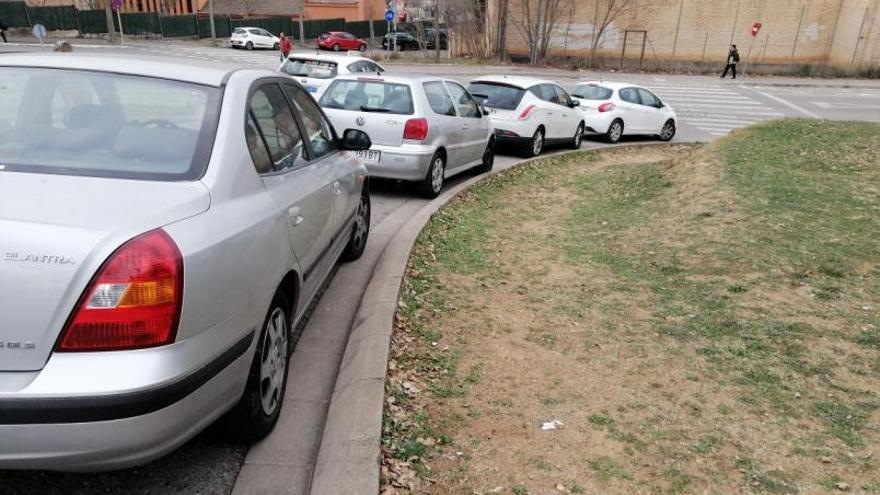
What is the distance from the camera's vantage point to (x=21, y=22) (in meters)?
52.4

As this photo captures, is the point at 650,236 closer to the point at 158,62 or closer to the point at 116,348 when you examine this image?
the point at 158,62

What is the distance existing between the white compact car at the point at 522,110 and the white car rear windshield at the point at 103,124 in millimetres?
9926

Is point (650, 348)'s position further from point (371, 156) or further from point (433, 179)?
point (371, 156)

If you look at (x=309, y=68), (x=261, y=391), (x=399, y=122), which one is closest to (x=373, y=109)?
(x=399, y=122)

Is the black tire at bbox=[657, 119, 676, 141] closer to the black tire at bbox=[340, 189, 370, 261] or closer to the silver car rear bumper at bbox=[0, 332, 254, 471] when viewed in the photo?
the black tire at bbox=[340, 189, 370, 261]

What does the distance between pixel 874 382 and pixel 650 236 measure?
3.18 m

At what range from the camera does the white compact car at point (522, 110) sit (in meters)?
12.6

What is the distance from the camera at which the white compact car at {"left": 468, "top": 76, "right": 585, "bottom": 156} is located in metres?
12.6

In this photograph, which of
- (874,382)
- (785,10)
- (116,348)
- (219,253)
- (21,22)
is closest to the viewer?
(116,348)

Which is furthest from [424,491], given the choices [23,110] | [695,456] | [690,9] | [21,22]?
[21,22]

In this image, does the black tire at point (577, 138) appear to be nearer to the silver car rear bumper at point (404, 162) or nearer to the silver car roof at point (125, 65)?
the silver car rear bumper at point (404, 162)

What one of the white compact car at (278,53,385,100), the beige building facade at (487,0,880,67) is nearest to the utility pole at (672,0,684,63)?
the beige building facade at (487,0,880,67)

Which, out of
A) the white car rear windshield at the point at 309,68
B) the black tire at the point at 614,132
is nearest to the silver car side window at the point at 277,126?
the white car rear windshield at the point at 309,68

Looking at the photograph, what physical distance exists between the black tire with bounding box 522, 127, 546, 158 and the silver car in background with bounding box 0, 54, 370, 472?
9590 millimetres
